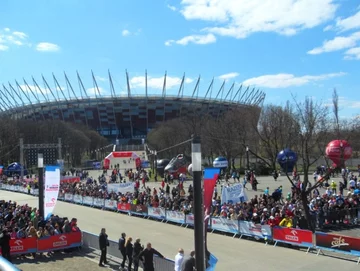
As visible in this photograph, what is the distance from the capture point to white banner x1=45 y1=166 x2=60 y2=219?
19.1 m

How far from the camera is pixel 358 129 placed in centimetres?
6681

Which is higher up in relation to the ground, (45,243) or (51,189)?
(51,189)

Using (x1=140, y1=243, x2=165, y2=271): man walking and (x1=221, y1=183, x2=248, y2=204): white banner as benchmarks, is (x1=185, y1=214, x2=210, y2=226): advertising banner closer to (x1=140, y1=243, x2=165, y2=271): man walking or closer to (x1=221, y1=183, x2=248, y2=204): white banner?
(x1=221, y1=183, x2=248, y2=204): white banner

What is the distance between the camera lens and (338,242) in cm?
1561

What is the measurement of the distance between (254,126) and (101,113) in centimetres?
9567

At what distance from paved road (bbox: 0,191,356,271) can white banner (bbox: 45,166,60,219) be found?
3775mm

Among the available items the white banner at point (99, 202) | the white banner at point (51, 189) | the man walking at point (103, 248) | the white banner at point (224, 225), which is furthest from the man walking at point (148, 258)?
the white banner at point (99, 202)

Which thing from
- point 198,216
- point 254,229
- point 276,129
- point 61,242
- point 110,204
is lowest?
point 61,242

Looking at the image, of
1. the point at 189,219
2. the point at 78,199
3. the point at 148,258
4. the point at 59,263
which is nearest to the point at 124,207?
the point at 189,219

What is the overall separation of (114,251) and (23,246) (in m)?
3.99

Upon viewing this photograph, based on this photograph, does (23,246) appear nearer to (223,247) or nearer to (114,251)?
(114,251)

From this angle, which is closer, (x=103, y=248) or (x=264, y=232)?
(x=103, y=248)

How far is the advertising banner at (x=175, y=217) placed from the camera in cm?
2353

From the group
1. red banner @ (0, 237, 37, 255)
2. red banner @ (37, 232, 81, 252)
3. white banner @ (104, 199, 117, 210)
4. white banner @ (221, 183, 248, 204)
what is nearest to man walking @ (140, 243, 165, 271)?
red banner @ (37, 232, 81, 252)
